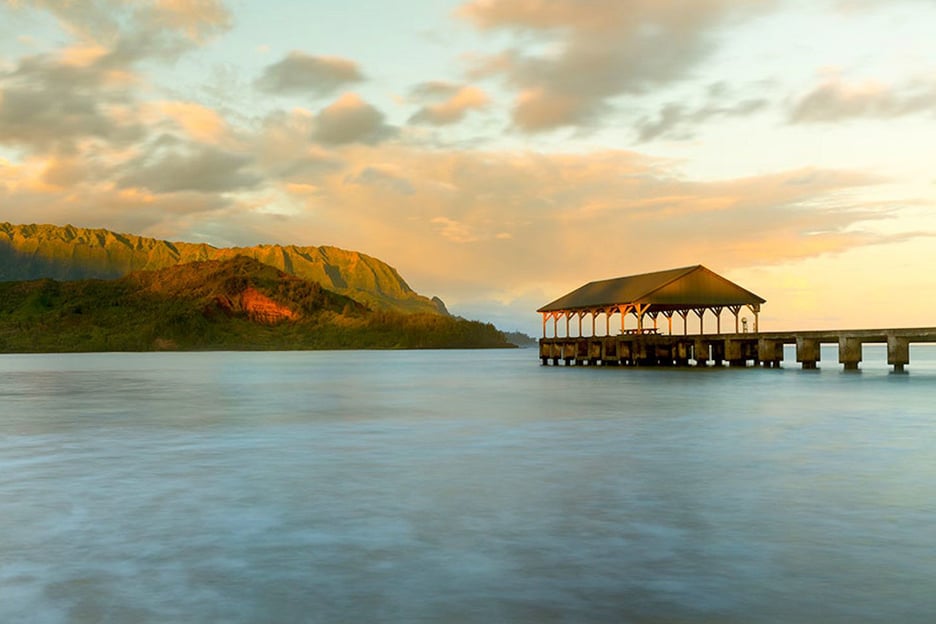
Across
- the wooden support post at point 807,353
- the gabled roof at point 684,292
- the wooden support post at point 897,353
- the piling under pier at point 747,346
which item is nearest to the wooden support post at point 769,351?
the piling under pier at point 747,346

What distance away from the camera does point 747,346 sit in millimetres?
65188

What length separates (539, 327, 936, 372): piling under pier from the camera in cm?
5356

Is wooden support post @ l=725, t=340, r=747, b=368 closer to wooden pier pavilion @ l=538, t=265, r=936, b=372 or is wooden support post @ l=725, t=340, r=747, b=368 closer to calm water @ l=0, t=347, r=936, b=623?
wooden pier pavilion @ l=538, t=265, r=936, b=372

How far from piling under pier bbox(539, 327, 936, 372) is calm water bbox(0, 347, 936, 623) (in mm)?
32103

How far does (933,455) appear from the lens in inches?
673

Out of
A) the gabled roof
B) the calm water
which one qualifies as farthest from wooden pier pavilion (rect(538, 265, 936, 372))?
the calm water

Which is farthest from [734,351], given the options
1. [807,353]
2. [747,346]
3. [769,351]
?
[807,353]

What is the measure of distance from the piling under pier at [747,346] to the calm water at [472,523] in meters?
32.1

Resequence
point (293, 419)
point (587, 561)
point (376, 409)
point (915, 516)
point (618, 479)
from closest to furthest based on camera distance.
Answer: point (587, 561)
point (915, 516)
point (618, 479)
point (293, 419)
point (376, 409)

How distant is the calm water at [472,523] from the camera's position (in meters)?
7.09

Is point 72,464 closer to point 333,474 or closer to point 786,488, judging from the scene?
point 333,474

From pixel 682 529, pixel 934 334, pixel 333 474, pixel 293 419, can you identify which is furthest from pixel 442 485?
pixel 934 334

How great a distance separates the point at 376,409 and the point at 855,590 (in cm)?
2557

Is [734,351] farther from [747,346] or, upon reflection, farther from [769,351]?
[747,346]
